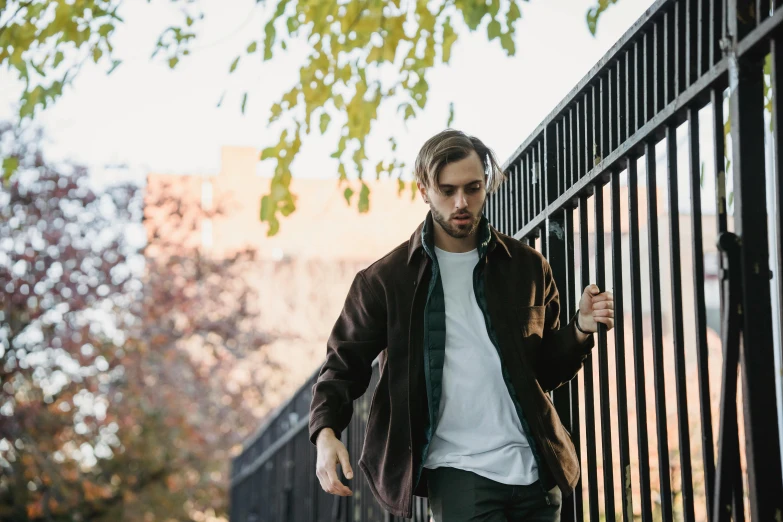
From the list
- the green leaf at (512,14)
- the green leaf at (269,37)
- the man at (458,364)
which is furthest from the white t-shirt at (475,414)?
the green leaf at (269,37)

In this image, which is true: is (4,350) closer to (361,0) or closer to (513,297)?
(361,0)

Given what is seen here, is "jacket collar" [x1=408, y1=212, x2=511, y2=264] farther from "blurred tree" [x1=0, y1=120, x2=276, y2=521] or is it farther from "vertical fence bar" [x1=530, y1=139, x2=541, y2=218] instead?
"blurred tree" [x1=0, y1=120, x2=276, y2=521]

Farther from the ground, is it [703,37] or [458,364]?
[703,37]

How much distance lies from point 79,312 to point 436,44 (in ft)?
29.9

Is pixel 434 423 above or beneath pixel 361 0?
beneath

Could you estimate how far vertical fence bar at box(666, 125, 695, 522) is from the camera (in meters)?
2.47

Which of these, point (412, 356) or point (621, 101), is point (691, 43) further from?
point (412, 356)

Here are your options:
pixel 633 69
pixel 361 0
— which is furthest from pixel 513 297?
pixel 361 0

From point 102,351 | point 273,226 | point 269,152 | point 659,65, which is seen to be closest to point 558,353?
point 659,65

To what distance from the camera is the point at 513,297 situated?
3.14 meters

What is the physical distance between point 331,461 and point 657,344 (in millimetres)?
994

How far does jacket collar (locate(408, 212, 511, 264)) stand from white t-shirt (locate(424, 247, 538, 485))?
17 cm

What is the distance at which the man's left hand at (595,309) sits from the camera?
2.98 meters

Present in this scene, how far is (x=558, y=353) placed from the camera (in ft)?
10.3
